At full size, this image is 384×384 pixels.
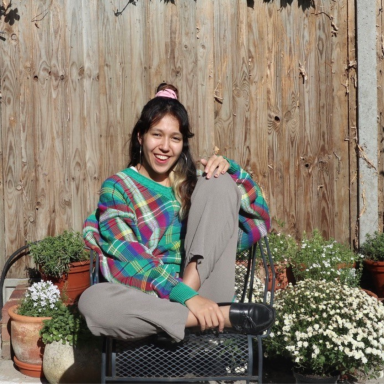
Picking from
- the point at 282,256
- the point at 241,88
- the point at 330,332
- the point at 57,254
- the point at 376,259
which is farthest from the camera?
the point at 241,88

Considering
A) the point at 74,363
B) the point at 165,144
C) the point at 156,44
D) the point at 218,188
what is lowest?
the point at 74,363

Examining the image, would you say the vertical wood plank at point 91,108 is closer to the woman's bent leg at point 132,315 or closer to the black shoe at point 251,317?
the woman's bent leg at point 132,315

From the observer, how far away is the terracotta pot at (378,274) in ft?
14.3

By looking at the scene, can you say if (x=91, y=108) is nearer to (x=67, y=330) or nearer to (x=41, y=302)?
(x=41, y=302)

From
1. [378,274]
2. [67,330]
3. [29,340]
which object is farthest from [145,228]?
[378,274]

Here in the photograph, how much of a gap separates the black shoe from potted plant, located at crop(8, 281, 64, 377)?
1.50 m

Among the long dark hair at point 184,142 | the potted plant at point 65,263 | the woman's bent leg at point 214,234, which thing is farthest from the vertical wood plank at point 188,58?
the woman's bent leg at point 214,234

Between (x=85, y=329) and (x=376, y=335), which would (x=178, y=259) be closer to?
(x=85, y=329)

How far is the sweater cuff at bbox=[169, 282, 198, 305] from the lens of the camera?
2.56m

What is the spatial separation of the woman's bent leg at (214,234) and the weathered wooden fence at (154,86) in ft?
5.85

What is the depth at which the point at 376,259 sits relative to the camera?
4.45 m

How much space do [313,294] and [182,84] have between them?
1965 mm

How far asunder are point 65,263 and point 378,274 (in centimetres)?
226

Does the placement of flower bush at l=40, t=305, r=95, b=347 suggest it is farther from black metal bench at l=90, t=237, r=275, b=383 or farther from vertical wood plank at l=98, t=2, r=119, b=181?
vertical wood plank at l=98, t=2, r=119, b=181
